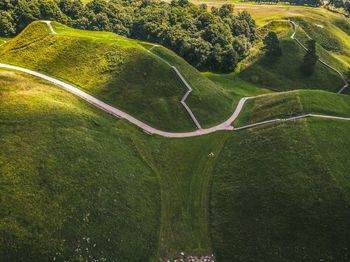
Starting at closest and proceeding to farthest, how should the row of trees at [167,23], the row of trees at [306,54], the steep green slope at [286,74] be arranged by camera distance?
the steep green slope at [286,74], the row of trees at [167,23], the row of trees at [306,54]

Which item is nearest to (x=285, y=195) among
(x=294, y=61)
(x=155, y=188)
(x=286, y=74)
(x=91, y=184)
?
(x=155, y=188)

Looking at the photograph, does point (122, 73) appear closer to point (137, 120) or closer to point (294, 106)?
point (137, 120)

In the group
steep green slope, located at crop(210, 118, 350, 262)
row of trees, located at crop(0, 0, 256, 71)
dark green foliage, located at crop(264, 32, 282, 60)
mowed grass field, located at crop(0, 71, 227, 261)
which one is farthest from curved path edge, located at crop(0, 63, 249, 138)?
dark green foliage, located at crop(264, 32, 282, 60)

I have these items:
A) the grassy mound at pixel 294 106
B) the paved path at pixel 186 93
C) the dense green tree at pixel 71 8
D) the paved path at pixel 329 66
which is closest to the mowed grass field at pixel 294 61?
the paved path at pixel 329 66

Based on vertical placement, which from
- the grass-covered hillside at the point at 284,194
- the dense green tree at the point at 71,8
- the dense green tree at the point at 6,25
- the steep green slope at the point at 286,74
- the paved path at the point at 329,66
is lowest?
the dense green tree at the point at 6,25

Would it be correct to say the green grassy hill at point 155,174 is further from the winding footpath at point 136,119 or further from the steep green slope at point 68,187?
the winding footpath at point 136,119

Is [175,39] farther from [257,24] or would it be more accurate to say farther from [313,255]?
[313,255]

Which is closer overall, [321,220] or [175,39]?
[321,220]

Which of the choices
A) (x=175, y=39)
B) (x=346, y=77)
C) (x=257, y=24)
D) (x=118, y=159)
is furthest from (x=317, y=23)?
(x=118, y=159)
